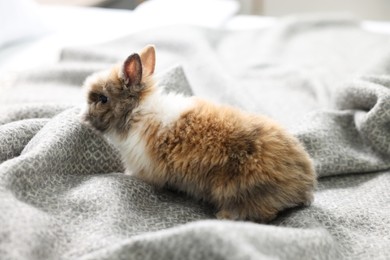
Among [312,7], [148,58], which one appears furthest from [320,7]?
[148,58]

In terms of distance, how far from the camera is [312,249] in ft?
2.65

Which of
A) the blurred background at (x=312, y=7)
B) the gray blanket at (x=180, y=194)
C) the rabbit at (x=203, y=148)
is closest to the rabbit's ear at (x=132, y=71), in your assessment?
the rabbit at (x=203, y=148)

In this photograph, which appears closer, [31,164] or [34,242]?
[34,242]

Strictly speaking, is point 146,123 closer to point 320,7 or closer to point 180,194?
point 180,194

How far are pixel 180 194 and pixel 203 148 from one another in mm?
152

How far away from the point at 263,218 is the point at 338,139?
1.46ft

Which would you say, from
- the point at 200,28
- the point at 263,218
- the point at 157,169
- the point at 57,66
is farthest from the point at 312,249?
the point at 200,28

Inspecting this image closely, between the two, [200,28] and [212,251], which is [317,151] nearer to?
[212,251]

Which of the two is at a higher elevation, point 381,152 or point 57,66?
point 57,66

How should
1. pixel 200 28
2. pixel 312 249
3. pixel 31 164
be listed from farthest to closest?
pixel 200 28, pixel 31 164, pixel 312 249

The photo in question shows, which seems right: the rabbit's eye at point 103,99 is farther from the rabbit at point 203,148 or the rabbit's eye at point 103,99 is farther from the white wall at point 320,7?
the white wall at point 320,7

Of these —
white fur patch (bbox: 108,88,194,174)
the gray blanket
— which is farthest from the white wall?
white fur patch (bbox: 108,88,194,174)

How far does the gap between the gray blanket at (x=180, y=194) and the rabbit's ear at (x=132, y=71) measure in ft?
0.52

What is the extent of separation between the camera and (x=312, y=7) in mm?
4191
